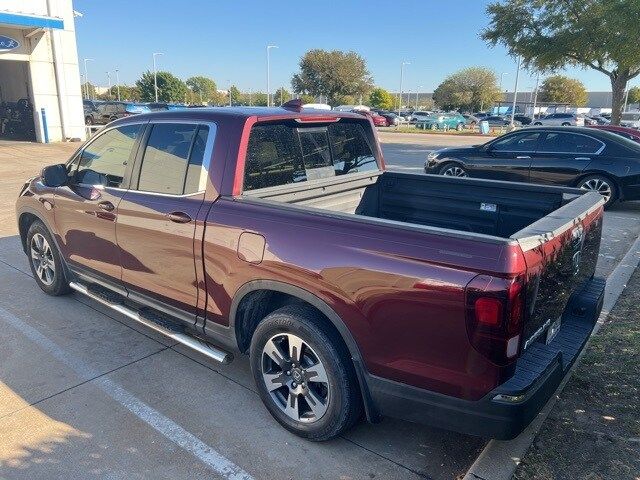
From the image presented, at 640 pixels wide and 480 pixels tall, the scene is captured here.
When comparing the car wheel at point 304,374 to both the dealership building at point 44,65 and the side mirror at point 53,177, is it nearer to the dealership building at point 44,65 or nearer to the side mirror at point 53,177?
the side mirror at point 53,177

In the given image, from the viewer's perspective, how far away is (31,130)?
71.8 ft

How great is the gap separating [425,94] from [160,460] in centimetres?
14592

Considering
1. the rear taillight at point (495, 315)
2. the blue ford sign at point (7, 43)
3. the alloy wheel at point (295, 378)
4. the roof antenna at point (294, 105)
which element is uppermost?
the blue ford sign at point (7, 43)

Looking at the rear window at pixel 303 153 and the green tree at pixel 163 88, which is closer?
the rear window at pixel 303 153

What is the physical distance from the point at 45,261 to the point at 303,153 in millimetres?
3061

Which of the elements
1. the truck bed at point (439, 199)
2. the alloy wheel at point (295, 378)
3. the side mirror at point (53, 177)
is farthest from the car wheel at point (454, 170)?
the alloy wheel at point (295, 378)

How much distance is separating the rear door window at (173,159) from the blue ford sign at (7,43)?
760 inches

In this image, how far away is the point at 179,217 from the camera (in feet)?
10.7

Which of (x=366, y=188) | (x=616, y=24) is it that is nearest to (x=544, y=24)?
(x=616, y=24)

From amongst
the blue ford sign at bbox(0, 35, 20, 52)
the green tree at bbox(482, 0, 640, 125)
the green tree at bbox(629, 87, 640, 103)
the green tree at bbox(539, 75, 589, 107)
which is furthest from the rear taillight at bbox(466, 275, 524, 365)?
the green tree at bbox(629, 87, 640, 103)

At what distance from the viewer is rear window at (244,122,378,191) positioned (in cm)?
325

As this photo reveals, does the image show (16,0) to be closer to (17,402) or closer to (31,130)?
(31,130)

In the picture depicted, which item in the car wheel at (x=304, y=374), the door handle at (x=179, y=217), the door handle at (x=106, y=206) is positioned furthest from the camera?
the door handle at (x=106, y=206)

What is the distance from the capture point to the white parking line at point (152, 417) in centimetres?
274
